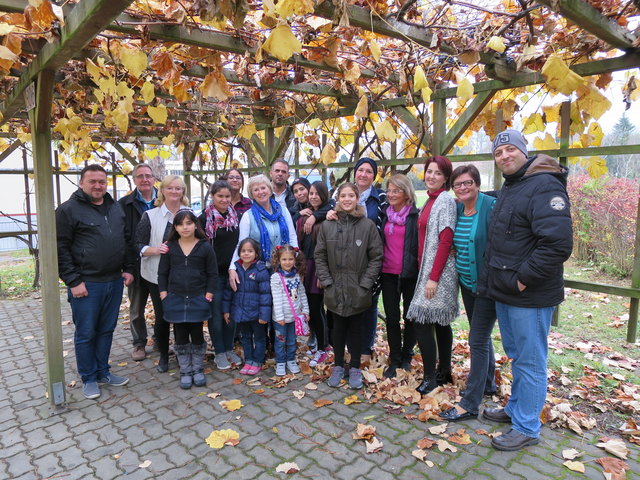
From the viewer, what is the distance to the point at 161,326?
3994mm

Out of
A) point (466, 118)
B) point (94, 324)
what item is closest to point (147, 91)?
point (94, 324)

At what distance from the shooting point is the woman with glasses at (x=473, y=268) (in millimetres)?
2912

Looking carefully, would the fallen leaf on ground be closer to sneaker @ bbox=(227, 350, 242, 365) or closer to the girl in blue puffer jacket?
the girl in blue puffer jacket

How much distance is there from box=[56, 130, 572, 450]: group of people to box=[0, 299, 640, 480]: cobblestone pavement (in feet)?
0.62

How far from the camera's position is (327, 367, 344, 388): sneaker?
362cm

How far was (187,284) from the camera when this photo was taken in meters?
3.58

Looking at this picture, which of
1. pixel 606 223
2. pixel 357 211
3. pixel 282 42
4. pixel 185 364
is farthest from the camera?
pixel 606 223

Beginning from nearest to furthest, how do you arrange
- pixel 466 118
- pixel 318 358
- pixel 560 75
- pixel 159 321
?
pixel 560 75 < pixel 466 118 < pixel 159 321 < pixel 318 358

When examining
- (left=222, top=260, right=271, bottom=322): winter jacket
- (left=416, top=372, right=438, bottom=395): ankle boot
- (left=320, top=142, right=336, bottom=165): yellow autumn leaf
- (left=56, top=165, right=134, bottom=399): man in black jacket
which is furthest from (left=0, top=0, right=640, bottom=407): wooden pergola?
(left=222, top=260, right=271, bottom=322): winter jacket

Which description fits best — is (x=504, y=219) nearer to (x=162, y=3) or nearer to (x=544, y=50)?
(x=544, y=50)

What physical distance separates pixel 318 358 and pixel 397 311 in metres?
1.01

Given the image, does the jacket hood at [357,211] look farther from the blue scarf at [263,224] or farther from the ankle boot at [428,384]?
the ankle boot at [428,384]

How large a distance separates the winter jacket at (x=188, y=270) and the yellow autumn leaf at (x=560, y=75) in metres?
2.87

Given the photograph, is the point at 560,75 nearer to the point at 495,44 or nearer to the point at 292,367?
the point at 495,44
